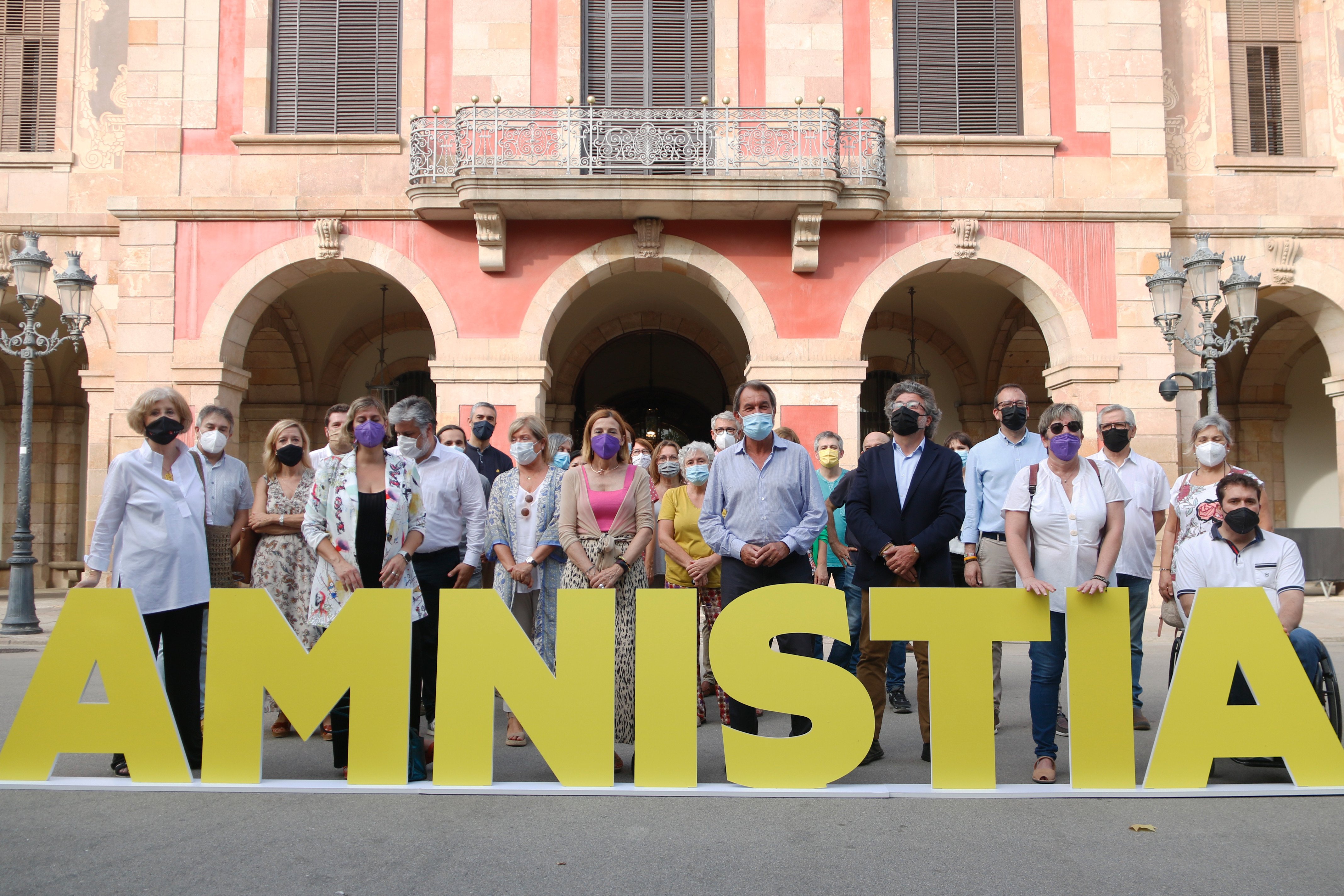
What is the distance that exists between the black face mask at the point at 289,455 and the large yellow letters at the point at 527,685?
77.8 inches

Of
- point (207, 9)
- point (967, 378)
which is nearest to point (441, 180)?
point (207, 9)

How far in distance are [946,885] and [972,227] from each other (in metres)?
11.7

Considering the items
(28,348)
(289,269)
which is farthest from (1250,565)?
(28,348)

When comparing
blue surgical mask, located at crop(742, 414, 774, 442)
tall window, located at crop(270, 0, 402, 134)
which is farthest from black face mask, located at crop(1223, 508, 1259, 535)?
tall window, located at crop(270, 0, 402, 134)

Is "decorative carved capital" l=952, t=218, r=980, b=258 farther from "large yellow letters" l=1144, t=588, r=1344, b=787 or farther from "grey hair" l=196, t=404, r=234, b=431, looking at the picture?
"grey hair" l=196, t=404, r=234, b=431

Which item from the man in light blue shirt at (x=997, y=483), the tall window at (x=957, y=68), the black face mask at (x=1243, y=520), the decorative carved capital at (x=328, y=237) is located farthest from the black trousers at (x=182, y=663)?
the tall window at (x=957, y=68)

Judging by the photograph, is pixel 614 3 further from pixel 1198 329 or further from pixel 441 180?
pixel 1198 329

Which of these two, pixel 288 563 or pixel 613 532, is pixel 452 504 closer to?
pixel 613 532

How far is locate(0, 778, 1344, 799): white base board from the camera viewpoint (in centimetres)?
460

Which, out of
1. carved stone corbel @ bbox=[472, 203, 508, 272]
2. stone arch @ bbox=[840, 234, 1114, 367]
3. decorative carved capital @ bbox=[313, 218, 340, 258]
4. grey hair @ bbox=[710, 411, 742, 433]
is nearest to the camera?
grey hair @ bbox=[710, 411, 742, 433]

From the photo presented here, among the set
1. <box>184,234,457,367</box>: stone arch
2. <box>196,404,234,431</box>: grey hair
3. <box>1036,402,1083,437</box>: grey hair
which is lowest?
<box>1036,402,1083,437</box>: grey hair

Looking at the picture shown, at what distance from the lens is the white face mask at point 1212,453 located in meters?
6.30

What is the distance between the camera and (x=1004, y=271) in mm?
14133

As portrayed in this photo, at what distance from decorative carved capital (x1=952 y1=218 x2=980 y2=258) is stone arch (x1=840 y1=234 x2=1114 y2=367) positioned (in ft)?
0.17
